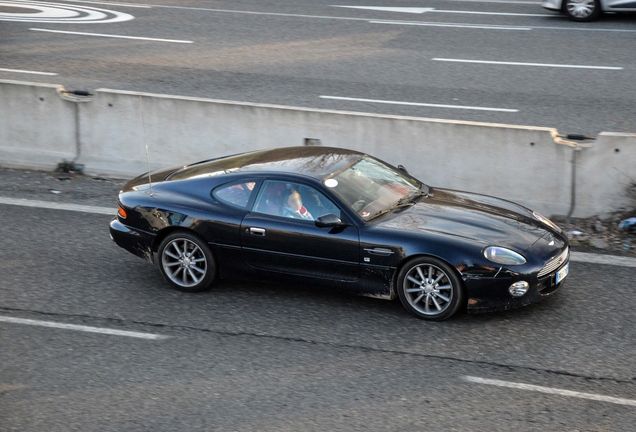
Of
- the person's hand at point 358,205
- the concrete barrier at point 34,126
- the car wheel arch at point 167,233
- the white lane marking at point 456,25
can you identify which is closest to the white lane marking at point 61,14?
the white lane marking at point 456,25

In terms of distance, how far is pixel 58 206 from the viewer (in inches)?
398

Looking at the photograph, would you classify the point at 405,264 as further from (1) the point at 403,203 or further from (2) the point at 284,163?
(2) the point at 284,163

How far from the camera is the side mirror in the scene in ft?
23.2

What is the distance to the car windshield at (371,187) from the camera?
23.9 feet

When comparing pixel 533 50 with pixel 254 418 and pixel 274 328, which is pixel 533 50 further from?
pixel 254 418

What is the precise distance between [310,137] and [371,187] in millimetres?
2830

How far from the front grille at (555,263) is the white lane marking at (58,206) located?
17.5 feet

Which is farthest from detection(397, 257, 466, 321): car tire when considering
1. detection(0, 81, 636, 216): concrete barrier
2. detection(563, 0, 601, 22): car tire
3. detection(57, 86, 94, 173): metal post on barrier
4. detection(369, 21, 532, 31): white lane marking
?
detection(563, 0, 601, 22): car tire

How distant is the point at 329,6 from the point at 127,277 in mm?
13622

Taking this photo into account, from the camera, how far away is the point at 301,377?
20.0 feet

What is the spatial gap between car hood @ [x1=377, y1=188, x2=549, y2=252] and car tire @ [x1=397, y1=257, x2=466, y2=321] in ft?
1.06

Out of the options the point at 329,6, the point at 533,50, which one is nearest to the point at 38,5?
the point at 329,6

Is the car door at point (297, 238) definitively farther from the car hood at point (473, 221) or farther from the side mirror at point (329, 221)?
the car hood at point (473, 221)

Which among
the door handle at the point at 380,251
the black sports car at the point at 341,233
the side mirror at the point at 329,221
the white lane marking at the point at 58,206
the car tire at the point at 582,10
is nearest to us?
the black sports car at the point at 341,233
